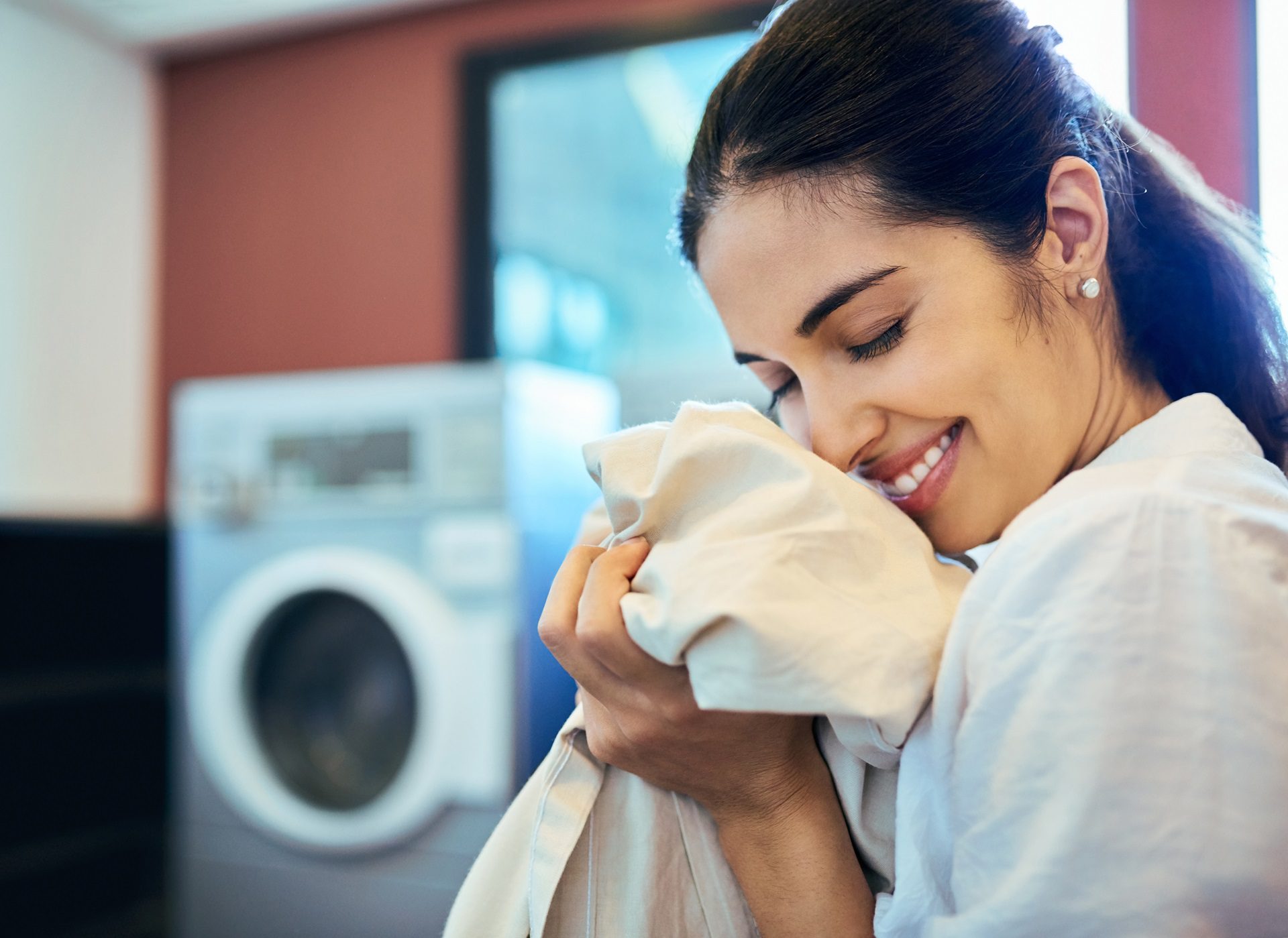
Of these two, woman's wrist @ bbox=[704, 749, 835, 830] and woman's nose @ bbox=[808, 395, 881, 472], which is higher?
woman's nose @ bbox=[808, 395, 881, 472]

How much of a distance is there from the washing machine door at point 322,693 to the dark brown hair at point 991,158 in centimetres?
126

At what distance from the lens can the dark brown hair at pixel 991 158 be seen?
2.34 feet

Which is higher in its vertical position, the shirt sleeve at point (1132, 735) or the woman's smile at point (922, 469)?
the woman's smile at point (922, 469)

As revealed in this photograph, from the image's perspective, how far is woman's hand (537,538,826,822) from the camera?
2.07 ft

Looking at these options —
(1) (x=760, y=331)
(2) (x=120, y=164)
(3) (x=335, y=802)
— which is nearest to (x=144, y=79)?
(2) (x=120, y=164)

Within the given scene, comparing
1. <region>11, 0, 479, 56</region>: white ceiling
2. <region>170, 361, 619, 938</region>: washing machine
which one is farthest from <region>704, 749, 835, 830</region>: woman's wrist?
<region>11, 0, 479, 56</region>: white ceiling

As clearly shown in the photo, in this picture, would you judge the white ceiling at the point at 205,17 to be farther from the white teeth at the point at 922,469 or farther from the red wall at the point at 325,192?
the white teeth at the point at 922,469

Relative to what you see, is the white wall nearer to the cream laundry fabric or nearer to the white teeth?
the cream laundry fabric

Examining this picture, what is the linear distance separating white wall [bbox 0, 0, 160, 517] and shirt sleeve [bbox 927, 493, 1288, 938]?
2600 millimetres

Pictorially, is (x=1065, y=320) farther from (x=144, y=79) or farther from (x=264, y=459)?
(x=144, y=79)

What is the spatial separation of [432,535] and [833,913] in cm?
138

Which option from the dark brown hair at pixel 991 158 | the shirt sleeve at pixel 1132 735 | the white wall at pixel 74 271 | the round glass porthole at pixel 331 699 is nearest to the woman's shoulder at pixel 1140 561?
the shirt sleeve at pixel 1132 735

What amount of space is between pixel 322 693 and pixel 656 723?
5.11 feet

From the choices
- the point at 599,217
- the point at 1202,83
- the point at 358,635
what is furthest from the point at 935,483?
the point at 599,217
